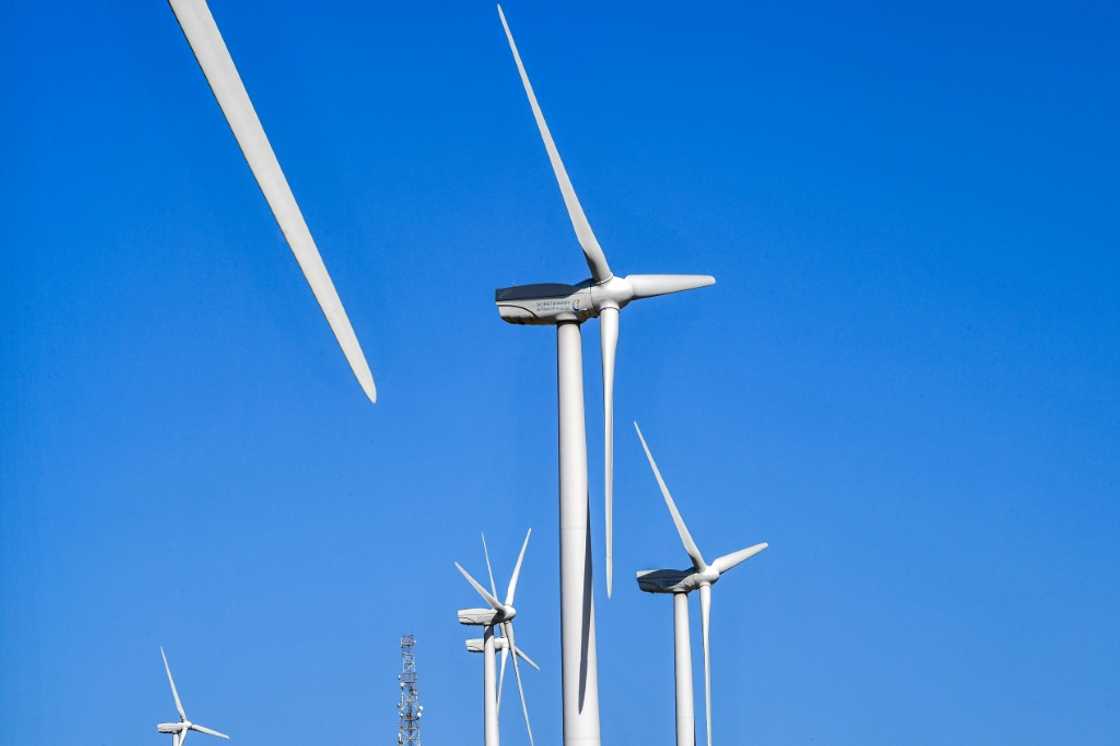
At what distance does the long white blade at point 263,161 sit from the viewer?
1349 cm

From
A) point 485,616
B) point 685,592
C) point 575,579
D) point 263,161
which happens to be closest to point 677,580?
point 685,592

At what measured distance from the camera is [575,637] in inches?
1576

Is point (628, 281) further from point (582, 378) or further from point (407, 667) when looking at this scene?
point (407, 667)

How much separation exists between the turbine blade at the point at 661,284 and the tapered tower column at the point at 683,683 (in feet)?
70.3

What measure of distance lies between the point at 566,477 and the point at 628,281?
5.89 metres

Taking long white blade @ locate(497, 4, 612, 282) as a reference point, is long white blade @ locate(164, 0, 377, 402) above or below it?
below

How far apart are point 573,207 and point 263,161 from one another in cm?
2838

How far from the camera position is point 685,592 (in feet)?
219

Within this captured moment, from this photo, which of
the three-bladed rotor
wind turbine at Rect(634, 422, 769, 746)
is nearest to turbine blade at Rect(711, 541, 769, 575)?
wind turbine at Rect(634, 422, 769, 746)

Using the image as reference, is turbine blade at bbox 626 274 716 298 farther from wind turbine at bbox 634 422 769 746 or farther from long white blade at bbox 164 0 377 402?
long white blade at bbox 164 0 377 402

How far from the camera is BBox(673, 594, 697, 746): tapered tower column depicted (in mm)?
61000

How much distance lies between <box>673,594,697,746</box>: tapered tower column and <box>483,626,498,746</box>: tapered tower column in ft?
39.2

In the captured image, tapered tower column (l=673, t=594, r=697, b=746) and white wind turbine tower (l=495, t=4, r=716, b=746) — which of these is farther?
tapered tower column (l=673, t=594, r=697, b=746)

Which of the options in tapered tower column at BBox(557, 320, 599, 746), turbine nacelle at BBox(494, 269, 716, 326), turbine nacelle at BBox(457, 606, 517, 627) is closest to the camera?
tapered tower column at BBox(557, 320, 599, 746)
